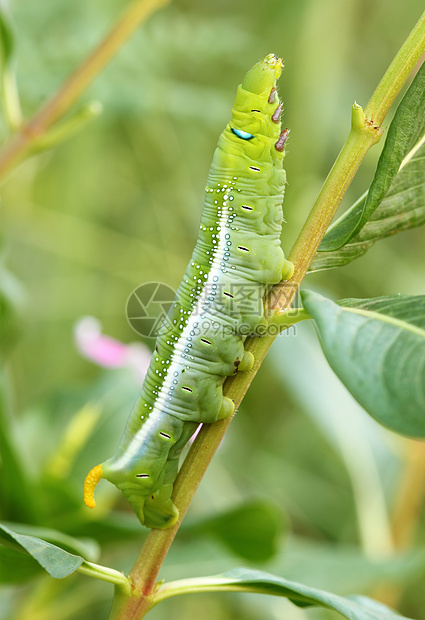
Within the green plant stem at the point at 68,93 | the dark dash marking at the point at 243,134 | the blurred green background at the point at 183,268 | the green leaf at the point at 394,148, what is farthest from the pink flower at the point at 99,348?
the green leaf at the point at 394,148

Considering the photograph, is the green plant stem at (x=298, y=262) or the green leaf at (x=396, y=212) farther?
the green leaf at (x=396, y=212)

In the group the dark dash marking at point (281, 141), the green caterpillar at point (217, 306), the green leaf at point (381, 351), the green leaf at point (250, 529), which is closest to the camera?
the green leaf at point (381, 351)

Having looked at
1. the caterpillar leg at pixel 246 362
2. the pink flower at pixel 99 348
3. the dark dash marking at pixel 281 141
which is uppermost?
the dark dash marking at pixel 281 141

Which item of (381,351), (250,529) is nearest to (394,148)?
(381,351)

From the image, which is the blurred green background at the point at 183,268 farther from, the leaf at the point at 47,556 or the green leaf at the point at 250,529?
the leaf at the point at 47,556

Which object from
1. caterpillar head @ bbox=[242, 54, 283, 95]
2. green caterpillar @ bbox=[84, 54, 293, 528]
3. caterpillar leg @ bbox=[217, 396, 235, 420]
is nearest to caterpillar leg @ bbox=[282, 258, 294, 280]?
green caterpillar @ bbox=[84, 54, 293, 528]

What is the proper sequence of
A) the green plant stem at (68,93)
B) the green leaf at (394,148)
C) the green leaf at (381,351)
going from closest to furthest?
the green leaf at (381,351) → the green leaf at (394,148) → the green plant stem at (68,93)

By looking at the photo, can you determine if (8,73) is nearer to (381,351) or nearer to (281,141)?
(281,141)

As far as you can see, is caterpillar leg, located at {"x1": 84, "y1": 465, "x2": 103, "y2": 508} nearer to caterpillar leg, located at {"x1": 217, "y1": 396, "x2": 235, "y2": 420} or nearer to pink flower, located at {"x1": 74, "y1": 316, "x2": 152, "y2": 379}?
caterpillar leg, located at {"x1": 217, "y1": 396, "x2": 235, "y2": 420}

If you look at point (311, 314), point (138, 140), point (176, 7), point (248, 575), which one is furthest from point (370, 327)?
point (176, 7)
